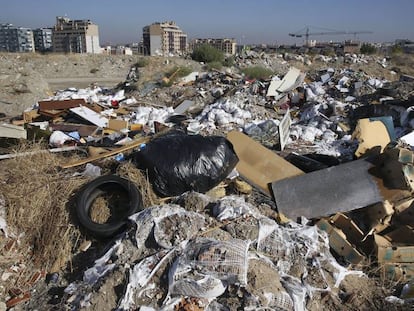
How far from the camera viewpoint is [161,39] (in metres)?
43.9

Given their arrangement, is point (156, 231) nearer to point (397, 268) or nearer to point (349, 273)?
point (349, 273)

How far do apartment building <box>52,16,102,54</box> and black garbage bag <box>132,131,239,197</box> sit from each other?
157ft

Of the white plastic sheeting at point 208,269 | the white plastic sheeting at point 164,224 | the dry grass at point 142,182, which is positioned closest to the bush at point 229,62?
the dry grass at point 142,182

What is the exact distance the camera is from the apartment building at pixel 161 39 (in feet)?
120

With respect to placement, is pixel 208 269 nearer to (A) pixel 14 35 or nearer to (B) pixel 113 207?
(B) pixel 113 207

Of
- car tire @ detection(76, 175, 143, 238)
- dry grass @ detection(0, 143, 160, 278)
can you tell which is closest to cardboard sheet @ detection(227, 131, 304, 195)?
dry grass @ detection(0, 143, 160, 278)

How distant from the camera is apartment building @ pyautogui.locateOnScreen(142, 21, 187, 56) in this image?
120 ft

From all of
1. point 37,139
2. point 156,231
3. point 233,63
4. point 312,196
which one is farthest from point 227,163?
point 233,63

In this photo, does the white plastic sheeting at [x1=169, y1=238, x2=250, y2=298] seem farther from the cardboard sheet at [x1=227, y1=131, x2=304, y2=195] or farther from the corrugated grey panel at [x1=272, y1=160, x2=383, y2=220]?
the cardboard sheet at [x1=227, y1=131, x2=304, y2=195]

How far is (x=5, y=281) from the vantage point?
2635mm

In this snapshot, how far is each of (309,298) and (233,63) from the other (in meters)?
14.3

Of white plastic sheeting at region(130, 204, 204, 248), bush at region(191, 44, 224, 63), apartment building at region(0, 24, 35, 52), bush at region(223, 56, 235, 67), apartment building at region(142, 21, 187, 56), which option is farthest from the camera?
apartment building at region(0, 24, 35, 52)

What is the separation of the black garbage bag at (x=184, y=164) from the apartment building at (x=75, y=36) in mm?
47798

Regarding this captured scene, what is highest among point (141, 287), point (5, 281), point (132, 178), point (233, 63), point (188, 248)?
point (233, 63)
